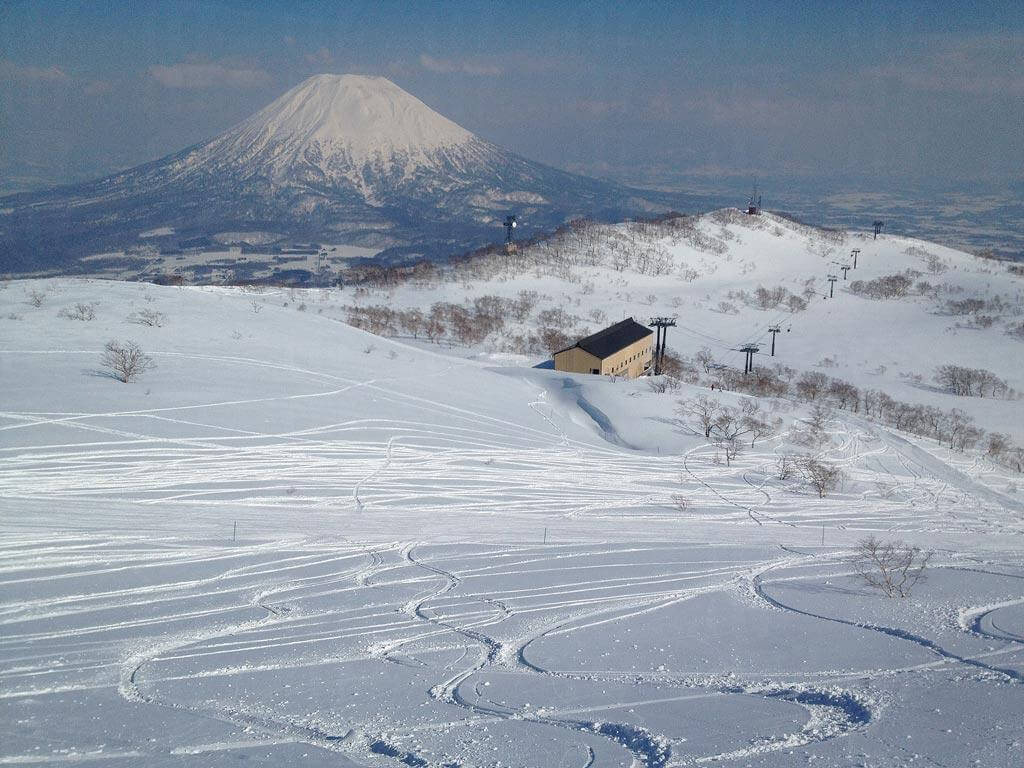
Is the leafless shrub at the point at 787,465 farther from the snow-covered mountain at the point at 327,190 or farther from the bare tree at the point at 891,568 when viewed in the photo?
the snow-covered mountain at the point at 327,190

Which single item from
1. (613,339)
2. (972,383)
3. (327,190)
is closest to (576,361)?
(613,339)

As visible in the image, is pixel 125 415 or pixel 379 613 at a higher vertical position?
pixel 125 415

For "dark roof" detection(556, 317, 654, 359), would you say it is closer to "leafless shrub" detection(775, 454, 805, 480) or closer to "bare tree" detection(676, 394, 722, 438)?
"bare tree" detection(676, 394, 722, 438)

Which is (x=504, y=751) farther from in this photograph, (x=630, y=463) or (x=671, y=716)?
(x=630, y=463)

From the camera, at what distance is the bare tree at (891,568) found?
338 inches

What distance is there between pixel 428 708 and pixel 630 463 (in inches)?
453

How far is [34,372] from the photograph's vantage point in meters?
15.7

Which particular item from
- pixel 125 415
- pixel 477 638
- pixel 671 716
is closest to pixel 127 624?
pixel 477 638

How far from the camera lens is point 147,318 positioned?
19891mm

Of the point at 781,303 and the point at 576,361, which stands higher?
the point at 781,303

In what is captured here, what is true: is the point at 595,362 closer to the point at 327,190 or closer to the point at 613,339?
the point at 613,339

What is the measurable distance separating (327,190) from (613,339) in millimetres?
72193

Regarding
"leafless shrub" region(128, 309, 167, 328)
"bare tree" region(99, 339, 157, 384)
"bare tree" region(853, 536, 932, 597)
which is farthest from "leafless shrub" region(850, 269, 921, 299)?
"bare tree" region(99, 339, 157, 384)

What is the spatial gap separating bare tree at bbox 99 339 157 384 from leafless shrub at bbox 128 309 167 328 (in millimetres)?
2225
